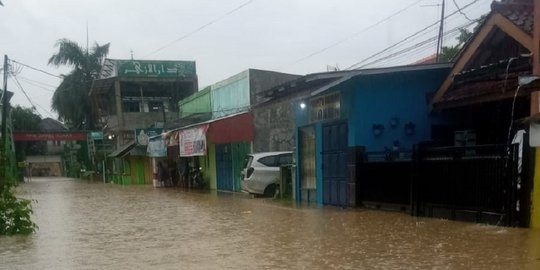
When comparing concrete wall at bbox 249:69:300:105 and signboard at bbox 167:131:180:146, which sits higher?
concrete wall at bbox 249:69:300:105

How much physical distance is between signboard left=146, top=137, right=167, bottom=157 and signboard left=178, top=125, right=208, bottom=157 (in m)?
3.90

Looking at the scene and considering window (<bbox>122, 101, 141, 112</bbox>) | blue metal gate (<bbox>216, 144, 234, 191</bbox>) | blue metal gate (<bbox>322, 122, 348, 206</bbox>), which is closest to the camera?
blue metal gate (<bbox>322, 122, 348, 206</bbox>)

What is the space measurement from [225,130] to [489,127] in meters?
12.1

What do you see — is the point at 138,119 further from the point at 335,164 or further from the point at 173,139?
the point at 335,164

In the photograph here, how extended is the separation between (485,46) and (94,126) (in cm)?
5354

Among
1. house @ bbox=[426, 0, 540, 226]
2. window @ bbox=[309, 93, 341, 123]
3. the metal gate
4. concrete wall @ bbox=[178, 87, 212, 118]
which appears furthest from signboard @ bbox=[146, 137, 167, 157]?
the metal gate

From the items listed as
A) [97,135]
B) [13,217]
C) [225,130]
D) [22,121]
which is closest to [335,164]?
[13,217]

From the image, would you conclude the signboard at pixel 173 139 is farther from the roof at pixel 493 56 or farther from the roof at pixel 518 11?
the roof at pixel 518 11

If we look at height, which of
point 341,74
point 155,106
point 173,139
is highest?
point 155,106

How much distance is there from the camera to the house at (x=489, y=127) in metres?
9.02

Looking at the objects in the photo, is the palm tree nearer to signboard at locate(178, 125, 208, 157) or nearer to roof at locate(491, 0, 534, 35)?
signboard at locate(178, 125, 208, 157)

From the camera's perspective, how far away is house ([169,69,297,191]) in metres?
22.7

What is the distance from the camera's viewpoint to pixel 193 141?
25531 mm

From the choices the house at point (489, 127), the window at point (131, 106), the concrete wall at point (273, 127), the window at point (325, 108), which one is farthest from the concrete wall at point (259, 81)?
the window at point (131, 106)
